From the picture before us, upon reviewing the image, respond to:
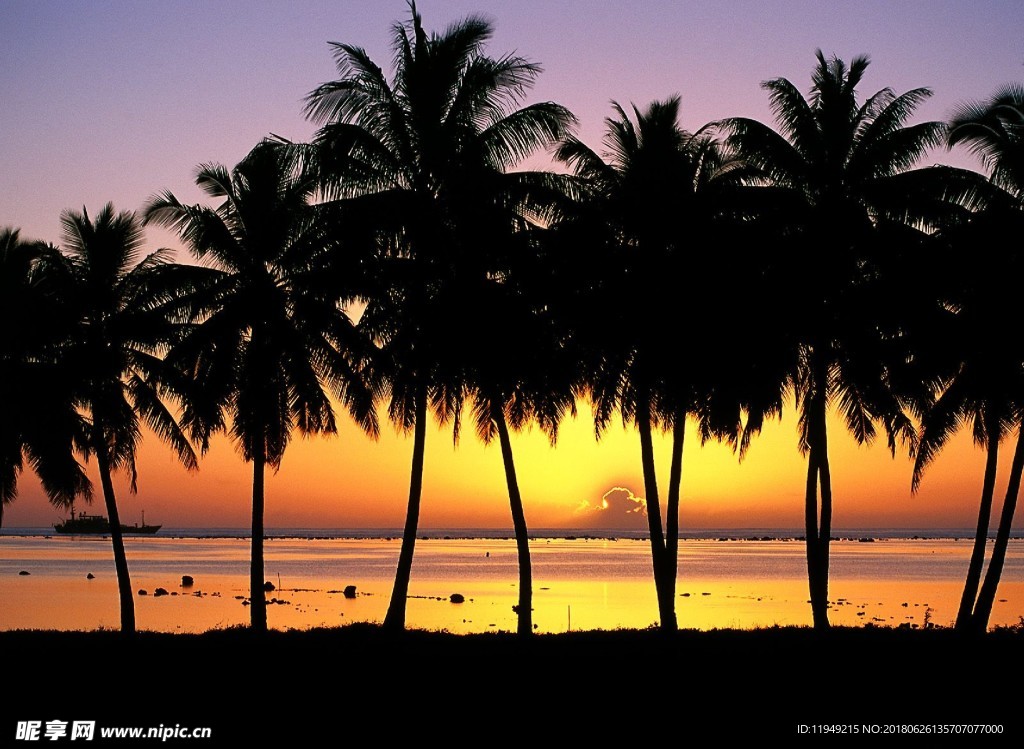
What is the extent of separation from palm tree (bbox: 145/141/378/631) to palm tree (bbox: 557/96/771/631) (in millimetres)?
6556

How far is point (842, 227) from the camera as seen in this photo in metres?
27.4

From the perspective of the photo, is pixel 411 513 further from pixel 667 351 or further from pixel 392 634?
pixel 667 351

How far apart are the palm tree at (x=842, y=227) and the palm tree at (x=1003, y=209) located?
1.01 m

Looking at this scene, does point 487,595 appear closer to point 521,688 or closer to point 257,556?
point 257,556

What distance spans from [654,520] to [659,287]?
6084 millimetres

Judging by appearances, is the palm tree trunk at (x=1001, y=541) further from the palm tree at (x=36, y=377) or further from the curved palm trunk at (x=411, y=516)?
the palm tree at (x=36, y=377)

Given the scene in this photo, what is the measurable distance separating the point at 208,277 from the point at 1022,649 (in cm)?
2176

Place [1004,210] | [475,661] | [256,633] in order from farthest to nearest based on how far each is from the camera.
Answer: [256,633] → [1004,210] → [475,661]

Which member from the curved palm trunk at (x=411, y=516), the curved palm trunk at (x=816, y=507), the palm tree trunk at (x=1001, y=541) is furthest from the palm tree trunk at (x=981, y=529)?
the curved palm trunk at (x=411, y=516)

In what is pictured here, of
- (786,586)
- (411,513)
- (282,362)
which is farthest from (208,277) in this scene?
(786,586)

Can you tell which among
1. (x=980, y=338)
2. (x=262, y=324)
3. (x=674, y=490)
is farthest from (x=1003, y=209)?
(x=262, y=324)

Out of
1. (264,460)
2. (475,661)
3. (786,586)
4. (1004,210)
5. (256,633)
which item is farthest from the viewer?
(786,586)

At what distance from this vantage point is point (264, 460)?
1215 inches

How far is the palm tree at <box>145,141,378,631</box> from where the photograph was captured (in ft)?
95.8
